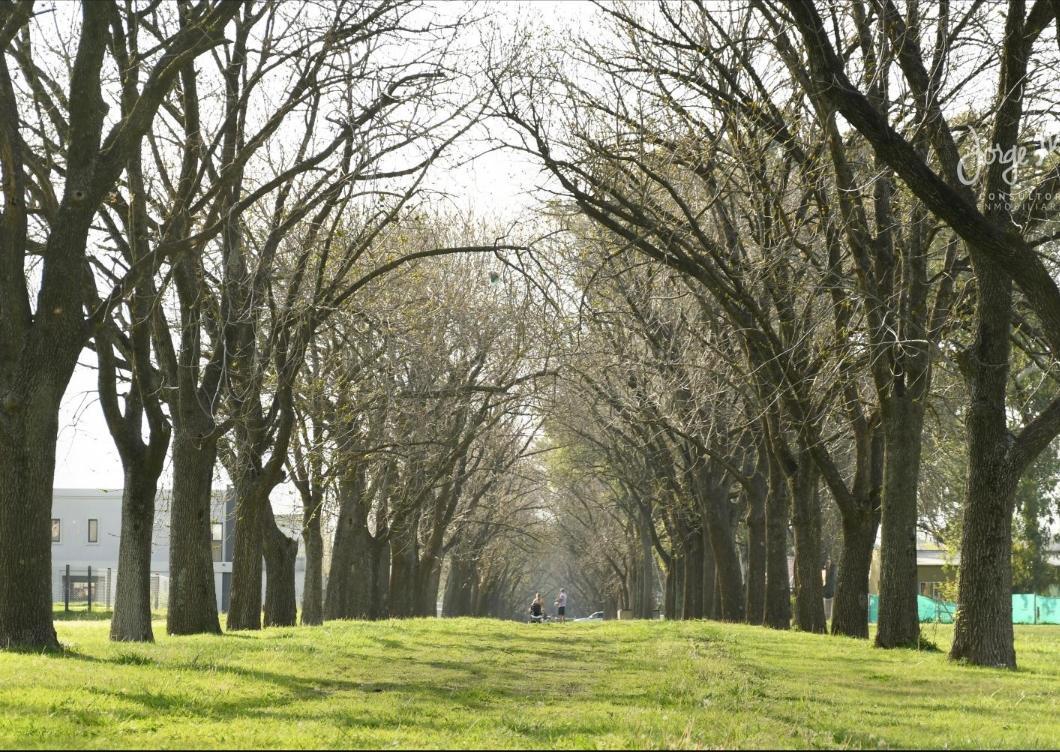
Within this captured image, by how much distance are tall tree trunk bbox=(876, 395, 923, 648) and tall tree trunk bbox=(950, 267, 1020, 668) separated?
280 centimetres

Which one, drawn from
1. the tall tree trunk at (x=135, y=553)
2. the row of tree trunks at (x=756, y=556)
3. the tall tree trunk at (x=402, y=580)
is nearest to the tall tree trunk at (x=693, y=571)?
the row of tree trunks at (x=756, y=556)

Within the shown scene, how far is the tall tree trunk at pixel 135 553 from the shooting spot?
703 inches

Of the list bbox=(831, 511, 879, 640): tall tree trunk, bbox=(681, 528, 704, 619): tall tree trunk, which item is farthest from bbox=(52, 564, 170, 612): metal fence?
bbox=(831, 511, 879, 640): tall tree trunk

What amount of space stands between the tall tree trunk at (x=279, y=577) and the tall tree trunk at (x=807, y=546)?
34.5 ft

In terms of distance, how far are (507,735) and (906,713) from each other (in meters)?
3.95

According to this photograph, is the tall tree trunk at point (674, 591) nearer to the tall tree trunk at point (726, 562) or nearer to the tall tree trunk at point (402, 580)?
the tall tree trunk at point (402, 580)

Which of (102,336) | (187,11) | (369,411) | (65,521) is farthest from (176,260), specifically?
(65,521)

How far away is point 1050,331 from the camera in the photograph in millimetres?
11602

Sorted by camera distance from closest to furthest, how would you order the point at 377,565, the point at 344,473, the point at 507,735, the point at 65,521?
1. the point at 507,735
2. the point at 344,473
3. the point at 377,565
4. the point at 65,521

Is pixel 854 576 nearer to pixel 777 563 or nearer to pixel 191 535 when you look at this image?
pixel 777 563

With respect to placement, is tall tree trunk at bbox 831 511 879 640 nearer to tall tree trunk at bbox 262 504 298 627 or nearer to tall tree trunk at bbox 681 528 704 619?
tall tree trunk at bbox 262 504 298 627

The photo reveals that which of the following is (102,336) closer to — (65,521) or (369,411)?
(369,411)

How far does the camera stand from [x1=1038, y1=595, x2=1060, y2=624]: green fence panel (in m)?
47.8
